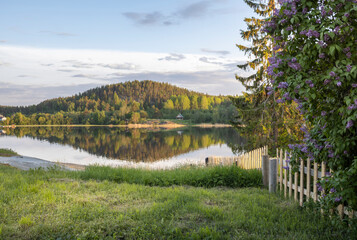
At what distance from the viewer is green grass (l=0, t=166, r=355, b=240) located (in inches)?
189

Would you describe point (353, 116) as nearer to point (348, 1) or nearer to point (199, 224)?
point (348, 1)

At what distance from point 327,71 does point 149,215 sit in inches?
157

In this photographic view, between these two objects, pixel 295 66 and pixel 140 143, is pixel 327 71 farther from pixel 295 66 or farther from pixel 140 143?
pixel 140 143

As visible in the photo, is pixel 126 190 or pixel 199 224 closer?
pixel 199 224

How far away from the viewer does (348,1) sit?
12.1 ft

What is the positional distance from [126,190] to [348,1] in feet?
20.9

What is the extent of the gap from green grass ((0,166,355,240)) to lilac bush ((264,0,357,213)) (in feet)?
4.12

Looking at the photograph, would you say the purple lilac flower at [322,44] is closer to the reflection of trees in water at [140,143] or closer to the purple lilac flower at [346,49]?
the purple lilac flower at [346,49]

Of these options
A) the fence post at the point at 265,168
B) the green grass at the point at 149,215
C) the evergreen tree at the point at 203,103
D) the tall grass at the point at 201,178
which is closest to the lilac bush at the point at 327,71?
the green grass at the point at 149,215

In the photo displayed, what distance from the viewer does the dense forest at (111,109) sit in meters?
131

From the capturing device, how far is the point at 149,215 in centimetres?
563

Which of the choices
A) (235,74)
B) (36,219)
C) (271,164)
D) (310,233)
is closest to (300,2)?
(310,233)

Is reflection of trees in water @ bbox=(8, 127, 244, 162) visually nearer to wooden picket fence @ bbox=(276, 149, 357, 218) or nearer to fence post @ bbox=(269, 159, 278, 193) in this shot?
fence post @ bbox=(269, 159, 278, 193)

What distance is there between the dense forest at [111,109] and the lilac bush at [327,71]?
102 m
